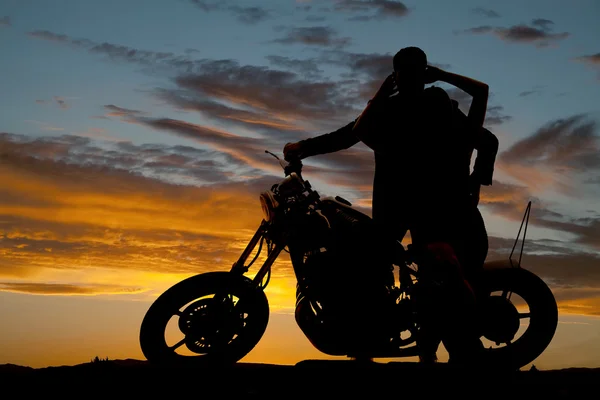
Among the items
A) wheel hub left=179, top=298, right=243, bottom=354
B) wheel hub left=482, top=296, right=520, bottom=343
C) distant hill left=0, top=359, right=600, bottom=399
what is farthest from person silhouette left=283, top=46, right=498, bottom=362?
wheel hub left=179, top=298, right=243, bottom=354

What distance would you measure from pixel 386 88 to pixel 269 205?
1535 mm

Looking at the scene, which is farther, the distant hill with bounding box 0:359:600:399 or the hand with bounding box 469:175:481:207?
the hand with bounding box 469:175:481:207

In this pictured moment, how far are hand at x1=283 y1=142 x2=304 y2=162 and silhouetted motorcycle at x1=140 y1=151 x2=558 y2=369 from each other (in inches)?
10.0

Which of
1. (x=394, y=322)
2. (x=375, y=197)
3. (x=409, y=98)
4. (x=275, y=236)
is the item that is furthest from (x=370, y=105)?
(x=394, y=322)

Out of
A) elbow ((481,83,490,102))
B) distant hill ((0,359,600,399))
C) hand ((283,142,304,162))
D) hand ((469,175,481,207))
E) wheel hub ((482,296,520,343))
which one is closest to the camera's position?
distant hill ((0,359,600,399))

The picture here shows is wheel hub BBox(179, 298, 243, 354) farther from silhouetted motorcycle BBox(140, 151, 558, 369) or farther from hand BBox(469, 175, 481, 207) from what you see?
hand BBox(469, 175, 481, 207)

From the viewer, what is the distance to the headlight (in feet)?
20.0

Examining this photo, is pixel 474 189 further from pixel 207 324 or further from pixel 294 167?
pixel 207 324

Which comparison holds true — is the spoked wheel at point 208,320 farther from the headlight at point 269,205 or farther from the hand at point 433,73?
the hand at point 433,73

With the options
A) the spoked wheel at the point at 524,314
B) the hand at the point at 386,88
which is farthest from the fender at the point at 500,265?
the hand at the point at 386,88

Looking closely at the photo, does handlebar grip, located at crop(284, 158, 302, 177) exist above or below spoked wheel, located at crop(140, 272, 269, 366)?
above

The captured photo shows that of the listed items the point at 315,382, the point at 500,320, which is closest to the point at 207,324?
the point at 315,382

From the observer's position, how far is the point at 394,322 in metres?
5.75

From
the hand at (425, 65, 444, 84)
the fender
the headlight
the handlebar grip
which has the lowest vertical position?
the fender
